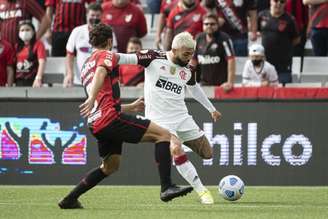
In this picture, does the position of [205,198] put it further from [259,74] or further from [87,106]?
[259,74]

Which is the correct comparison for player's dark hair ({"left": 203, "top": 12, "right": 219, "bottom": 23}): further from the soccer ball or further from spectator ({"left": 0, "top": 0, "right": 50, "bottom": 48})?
the soccer ball

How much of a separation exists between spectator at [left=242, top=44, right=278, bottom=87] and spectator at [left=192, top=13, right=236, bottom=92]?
33cm

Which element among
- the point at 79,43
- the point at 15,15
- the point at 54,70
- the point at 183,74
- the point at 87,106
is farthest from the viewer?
the point at 15,15

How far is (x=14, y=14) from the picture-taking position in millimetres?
17406

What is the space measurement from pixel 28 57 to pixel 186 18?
2720 millimetres

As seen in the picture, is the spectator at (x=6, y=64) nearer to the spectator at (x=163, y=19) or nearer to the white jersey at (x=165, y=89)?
the spectator at (x=163, y=19)

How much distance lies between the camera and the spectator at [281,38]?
16328 mm

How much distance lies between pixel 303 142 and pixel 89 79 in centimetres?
501

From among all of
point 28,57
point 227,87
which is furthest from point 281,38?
point 28,57

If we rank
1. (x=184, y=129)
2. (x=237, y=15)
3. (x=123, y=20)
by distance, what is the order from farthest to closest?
(x=123, y=20), (x=237, y=15), (x=184, y=129)

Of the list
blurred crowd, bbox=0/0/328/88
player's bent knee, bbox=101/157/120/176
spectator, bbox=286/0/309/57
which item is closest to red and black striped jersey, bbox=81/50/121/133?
player's bent knee, bbox=101/157/120/176

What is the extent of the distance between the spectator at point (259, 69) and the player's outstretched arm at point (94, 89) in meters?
5.78

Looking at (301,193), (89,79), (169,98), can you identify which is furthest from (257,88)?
(89,79)

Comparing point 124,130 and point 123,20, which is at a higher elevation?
point 123,20
